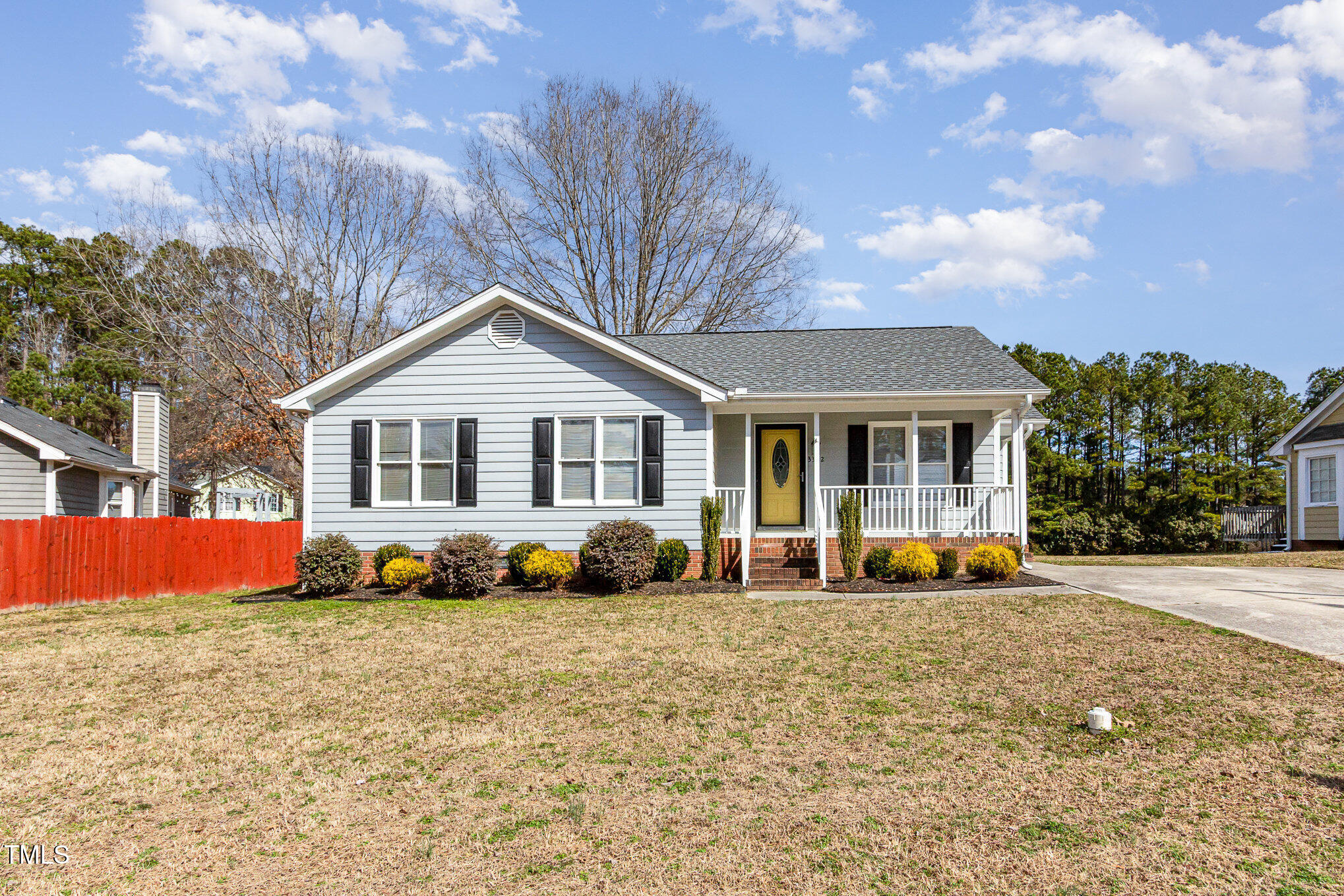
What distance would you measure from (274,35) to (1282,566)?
2146 cm

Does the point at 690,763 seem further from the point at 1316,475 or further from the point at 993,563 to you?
the point at 1316,475

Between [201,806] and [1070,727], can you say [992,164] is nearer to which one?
[1070,727]

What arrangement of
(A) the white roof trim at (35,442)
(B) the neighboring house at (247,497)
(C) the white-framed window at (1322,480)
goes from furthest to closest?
(B) the neighboring house at (247,497) < (C) the white-framed window at (1322,480) < (A) the white roof trim at (35,442)

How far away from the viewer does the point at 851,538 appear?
13.0 m

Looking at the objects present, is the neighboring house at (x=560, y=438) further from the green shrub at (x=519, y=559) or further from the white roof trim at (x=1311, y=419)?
the white roof trim at (x=1311, y=419)

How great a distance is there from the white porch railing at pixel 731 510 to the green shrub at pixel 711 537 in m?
0.55

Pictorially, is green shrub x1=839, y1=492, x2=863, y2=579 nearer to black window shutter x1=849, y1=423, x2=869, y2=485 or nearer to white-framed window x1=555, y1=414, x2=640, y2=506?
black window shutter x1=849, y1=423, x2=869, y2=485

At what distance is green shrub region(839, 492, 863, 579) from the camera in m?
13.0

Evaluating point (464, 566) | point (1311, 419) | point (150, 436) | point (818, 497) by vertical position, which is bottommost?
point (464, 566)

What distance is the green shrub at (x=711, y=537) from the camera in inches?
522

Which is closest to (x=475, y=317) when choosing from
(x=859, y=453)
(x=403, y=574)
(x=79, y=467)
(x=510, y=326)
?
(x=510, y=326)

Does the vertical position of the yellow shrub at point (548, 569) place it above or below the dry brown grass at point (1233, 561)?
above

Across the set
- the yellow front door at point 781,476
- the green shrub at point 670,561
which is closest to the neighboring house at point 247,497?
the yellow front door at point 781,476

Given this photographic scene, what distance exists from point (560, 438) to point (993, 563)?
23.3 feet
